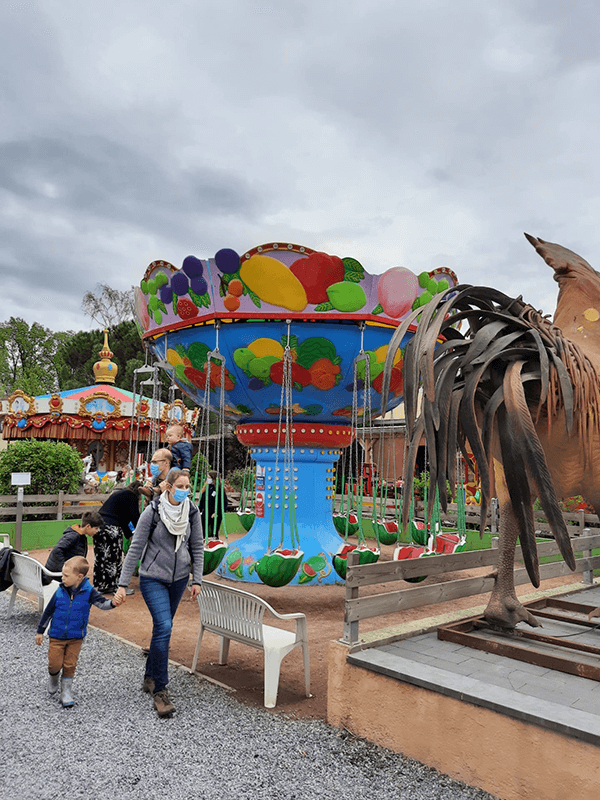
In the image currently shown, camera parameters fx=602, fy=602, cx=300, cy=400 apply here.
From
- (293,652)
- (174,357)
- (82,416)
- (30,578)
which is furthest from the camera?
(82,416)

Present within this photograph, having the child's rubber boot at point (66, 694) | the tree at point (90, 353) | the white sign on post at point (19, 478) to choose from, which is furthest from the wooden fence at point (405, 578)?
the tree at point (90, 353)

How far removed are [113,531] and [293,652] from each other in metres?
2.60

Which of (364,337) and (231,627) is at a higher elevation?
(364,337)

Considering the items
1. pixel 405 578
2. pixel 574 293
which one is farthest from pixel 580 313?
pixel 405 578

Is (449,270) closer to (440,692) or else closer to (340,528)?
(340,528)

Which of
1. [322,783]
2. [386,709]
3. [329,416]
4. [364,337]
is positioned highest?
[364,337]

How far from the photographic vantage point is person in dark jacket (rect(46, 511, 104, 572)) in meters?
4.32

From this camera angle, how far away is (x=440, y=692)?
2945 millimetres

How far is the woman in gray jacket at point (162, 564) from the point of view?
12.1 ft

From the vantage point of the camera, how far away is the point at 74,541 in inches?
179

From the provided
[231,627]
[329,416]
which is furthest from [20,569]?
[329,416]

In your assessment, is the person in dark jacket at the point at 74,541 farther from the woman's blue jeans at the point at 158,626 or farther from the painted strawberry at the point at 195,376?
the painted strawberry at the point at 195,376

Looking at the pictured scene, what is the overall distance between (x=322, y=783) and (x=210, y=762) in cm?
58

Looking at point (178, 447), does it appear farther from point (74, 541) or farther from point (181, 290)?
point (181, 290)
